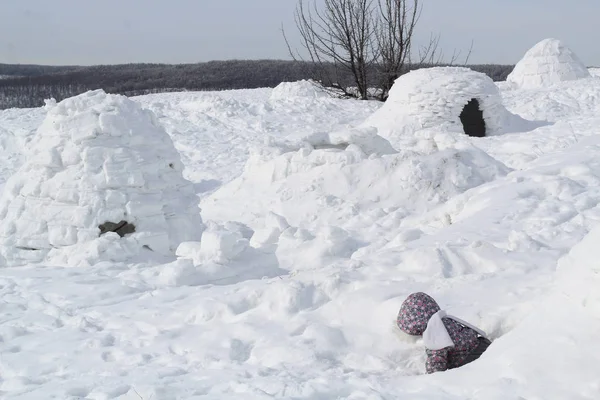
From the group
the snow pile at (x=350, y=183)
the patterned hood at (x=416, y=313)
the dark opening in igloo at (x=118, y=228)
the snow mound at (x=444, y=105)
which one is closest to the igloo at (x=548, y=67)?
the snow mound at (x=444, y=105)

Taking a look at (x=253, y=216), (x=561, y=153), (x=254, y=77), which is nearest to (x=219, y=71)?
(x=254, y=77)

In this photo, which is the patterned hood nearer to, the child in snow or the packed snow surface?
the child in snow

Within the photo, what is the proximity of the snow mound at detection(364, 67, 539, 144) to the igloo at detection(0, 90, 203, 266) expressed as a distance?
828 centimetres

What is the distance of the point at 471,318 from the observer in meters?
3.54

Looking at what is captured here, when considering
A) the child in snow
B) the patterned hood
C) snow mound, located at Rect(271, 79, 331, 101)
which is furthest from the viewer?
snow mound, located at Rect(271, 79, 331, 101)

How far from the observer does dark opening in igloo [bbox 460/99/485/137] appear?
580 inches

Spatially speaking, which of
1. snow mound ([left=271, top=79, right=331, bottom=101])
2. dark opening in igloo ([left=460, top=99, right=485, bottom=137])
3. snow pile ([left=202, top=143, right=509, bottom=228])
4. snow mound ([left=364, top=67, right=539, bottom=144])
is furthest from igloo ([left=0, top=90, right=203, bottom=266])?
snow mound ([left=271, top=79, right=331, bottom=101])

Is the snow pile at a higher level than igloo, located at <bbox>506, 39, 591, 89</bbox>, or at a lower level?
lower

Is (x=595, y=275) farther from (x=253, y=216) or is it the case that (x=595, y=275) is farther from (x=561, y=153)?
(x=253, y=216)

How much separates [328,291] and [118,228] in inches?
127

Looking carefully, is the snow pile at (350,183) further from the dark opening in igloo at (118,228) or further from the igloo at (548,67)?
the igloo at (548,67)

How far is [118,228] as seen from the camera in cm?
647

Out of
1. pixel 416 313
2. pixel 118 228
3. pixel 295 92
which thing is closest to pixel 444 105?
pixel 295 92

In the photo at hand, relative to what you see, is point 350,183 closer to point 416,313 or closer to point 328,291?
point 328,291
